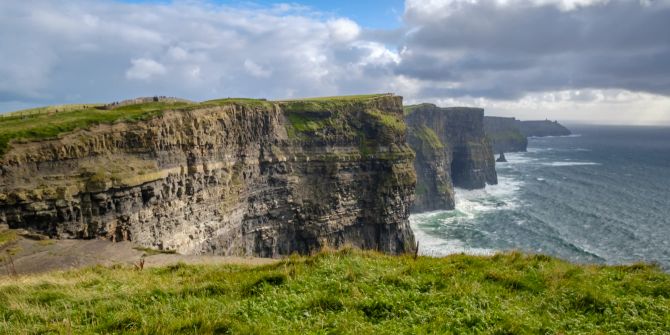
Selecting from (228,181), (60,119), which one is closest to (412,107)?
(228,181)

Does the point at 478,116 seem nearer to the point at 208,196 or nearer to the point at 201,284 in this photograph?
the point at 208,196

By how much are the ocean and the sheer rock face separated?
56.1 feet

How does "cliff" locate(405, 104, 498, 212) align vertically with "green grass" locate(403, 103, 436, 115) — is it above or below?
below

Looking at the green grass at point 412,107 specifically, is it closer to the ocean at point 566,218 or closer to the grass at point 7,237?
the ocean at point 566,218

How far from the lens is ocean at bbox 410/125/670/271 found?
7081 cm

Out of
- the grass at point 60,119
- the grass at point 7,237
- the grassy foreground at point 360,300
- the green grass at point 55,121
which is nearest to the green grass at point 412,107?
the grass at point 60,119

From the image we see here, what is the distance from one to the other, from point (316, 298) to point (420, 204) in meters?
104

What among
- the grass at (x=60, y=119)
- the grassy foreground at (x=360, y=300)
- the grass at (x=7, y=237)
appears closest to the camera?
the grassy foreground at (x=360, y=300)

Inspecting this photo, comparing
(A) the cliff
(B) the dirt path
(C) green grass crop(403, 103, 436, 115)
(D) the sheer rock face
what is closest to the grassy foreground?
(B) the dirt path

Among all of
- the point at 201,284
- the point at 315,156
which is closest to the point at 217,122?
the point at 315,156

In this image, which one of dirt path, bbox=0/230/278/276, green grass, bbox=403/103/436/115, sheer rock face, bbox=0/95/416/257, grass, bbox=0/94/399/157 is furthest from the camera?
green grass, bbox=403/103/436/115

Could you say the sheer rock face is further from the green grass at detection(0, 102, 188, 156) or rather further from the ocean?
the ocean

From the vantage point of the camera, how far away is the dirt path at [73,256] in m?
24.1

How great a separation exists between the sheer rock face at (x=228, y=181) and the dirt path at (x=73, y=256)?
408cm
